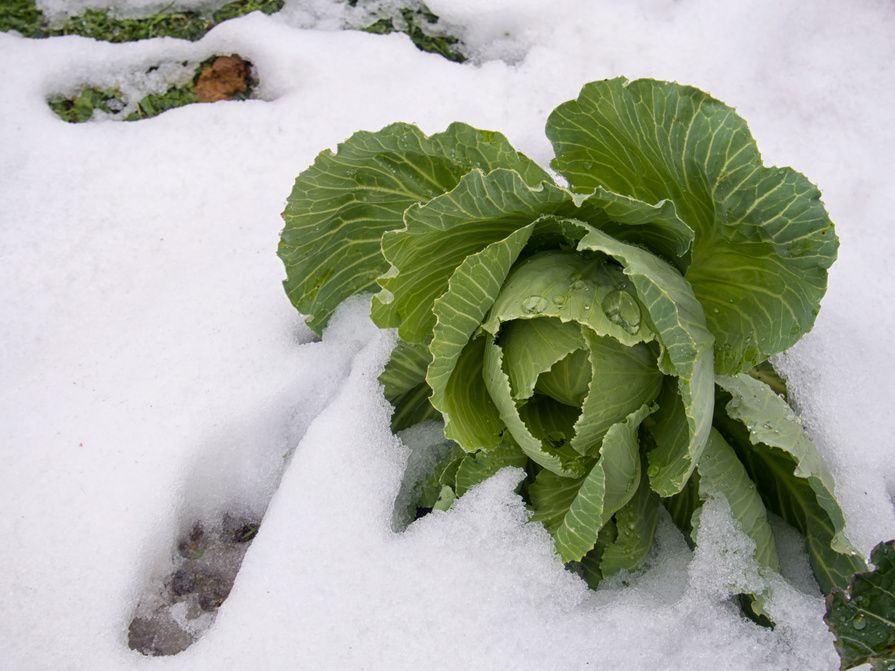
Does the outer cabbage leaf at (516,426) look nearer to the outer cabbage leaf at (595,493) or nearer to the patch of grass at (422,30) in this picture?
the outer cabbage leaf at (595,493)

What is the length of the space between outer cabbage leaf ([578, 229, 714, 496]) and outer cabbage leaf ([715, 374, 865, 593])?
0.12m

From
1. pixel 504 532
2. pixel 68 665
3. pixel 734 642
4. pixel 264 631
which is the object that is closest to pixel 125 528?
pixel 68 665

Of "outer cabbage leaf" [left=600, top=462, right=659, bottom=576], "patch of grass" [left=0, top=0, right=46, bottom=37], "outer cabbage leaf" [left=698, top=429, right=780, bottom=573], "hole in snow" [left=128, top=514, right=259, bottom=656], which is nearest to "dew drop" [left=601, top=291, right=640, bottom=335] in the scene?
"outer cabbage leaf" [left=698, top=429, right=780, bottom=573]

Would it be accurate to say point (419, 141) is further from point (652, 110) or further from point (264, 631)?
point (264, 631)

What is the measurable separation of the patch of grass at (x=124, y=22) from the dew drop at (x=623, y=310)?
1.92 meters

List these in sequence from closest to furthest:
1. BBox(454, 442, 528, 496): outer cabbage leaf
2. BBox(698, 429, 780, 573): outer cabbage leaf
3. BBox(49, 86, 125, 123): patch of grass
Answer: BBox(698, 429, 780, 573): outer cabbage leaf → BBox(454, 442, 528, 496): outer cabbage leaf → BBox(49, 86, 125, 123): patch of grass

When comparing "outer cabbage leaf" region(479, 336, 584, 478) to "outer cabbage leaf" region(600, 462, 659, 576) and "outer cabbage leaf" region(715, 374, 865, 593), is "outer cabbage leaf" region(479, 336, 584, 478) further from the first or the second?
"outer cabbage leaf" region(715, 374, 865, 593)

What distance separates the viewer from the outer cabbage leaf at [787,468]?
1.67 metres

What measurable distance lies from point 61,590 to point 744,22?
258 cm

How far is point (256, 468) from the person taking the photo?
2180 millimetres

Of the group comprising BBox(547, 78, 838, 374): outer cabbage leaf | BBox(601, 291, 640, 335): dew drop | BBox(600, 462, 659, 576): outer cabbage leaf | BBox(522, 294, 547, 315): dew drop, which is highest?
BBox(547, 78, 838, 374): outer cabbage leaf

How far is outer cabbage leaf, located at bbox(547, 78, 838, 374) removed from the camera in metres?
1.61

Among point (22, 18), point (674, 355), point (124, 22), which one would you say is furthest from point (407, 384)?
point (22, 18)

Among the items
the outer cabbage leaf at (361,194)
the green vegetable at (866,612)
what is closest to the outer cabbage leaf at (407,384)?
the outer cabbage leaf at (361,194)
